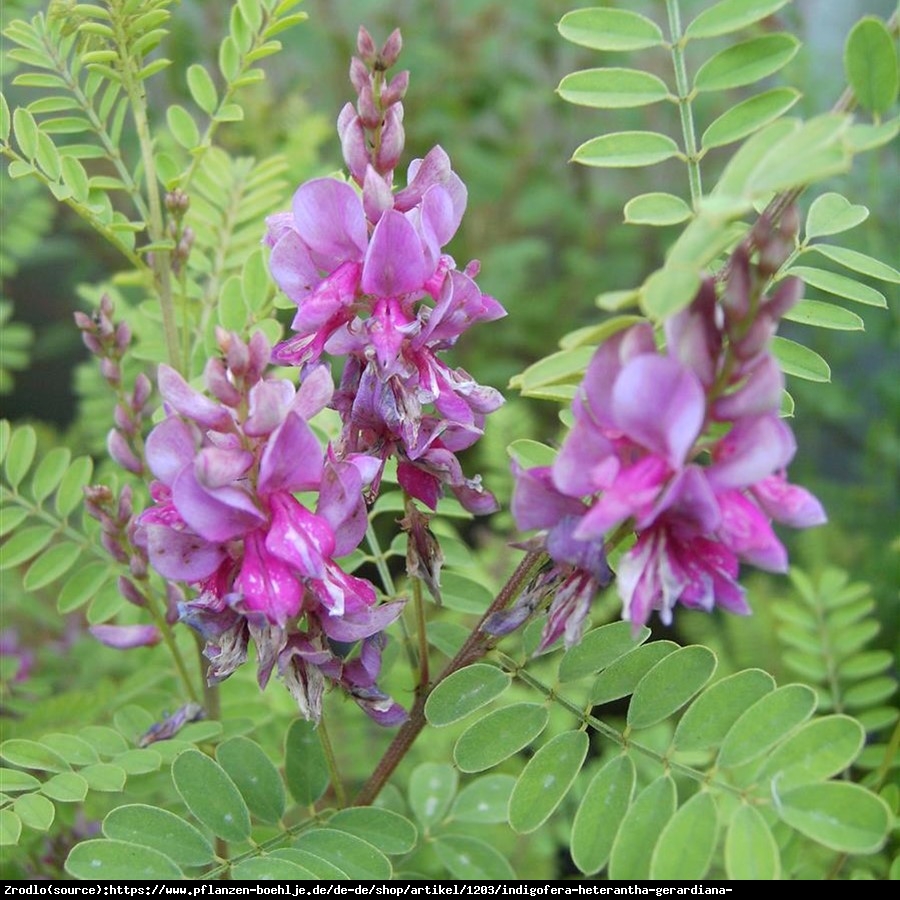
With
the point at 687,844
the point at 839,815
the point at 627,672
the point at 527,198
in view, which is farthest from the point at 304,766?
the point at 527,198

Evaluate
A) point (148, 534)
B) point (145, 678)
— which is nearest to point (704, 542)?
point (148, 534)

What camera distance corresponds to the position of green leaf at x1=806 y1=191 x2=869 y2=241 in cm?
99

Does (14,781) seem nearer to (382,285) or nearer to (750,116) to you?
(382,285)

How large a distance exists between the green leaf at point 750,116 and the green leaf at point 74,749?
0.86 meters

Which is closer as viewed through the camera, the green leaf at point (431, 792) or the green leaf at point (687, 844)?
the green leaf at point (687, 844)

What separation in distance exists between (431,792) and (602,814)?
0.51m

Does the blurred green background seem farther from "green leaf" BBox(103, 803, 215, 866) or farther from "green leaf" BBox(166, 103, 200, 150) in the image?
"green leaf" BBox(103, 803, 215, 866)

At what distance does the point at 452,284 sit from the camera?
84 cm

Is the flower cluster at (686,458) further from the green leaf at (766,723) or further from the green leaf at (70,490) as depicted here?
the green leaf at (70,490)

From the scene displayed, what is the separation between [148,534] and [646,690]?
1.49 ft

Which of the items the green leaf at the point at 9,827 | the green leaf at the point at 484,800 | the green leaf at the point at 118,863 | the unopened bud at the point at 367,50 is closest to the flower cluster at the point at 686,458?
the unopened bud at the point at 367,50

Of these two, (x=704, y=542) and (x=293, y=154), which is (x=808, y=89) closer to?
(x=293, y=154)

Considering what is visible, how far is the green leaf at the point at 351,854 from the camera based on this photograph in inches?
36.6

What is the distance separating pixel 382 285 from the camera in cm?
84
